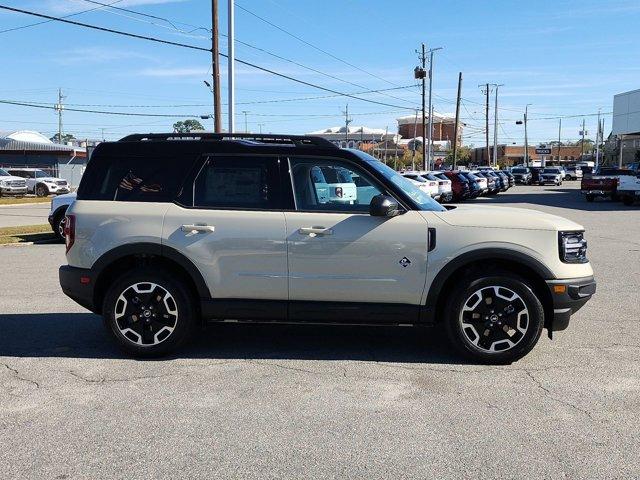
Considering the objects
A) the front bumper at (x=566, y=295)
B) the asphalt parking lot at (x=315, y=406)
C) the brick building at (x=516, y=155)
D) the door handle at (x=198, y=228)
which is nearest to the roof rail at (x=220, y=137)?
the door handle at (x=198, y=228)

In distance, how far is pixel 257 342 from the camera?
6086mm

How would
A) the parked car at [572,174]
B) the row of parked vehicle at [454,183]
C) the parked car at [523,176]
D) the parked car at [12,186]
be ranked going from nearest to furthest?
the row of parked vehicle at [454,183]
the parked car at [12,186]
the parked car at [523,176]
the parked car at [572,174]

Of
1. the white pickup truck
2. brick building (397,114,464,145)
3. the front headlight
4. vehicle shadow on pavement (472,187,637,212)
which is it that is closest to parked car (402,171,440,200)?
vehicle shadow on pavement (472,187,637,212)

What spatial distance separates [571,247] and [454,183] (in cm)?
2874

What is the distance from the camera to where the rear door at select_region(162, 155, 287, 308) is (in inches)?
209

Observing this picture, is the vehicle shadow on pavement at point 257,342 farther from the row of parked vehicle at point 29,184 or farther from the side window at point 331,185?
the row of parked vehicle at point 29,184

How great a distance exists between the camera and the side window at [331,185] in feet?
17.6

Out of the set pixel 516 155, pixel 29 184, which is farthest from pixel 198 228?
pixel 516 155

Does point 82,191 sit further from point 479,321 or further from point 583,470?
point 583,470

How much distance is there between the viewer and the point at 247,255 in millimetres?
5336

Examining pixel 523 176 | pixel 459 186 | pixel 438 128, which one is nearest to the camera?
pixel 459 186

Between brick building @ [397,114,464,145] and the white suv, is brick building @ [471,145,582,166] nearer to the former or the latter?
brick building @ [397,114,464,145]

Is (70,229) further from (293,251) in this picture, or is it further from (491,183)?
(491,183)

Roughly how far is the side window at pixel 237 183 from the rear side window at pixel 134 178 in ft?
0.68
